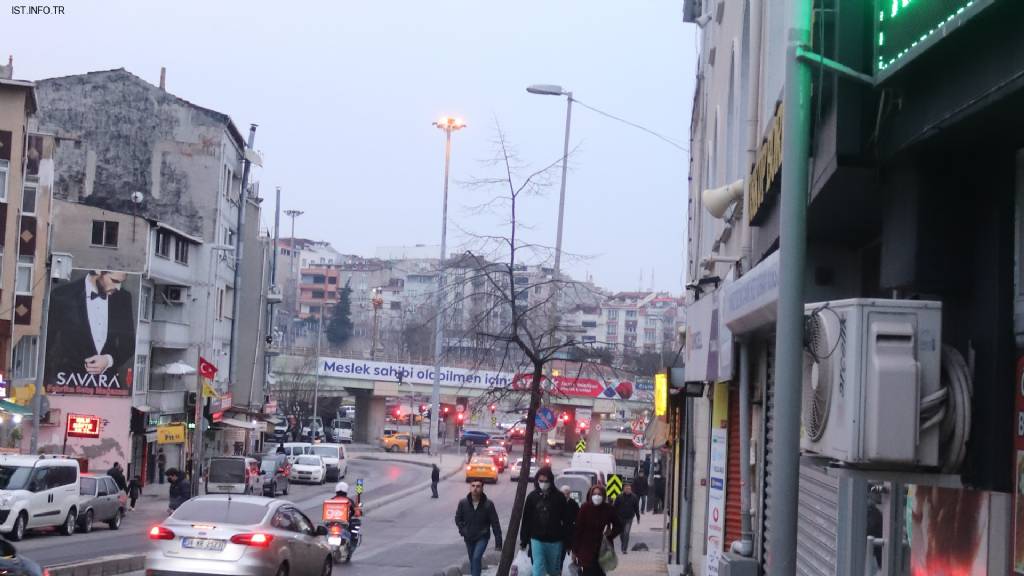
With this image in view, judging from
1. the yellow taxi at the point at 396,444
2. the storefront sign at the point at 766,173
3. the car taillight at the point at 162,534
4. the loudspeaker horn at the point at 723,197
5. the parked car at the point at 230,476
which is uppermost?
the loudspeaker horn at the point at 723,197

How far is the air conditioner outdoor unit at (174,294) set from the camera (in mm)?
57641

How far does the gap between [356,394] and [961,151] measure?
88141 millimetres

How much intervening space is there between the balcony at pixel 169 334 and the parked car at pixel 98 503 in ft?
67.9

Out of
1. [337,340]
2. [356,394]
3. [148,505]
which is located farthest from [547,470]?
[337,340]

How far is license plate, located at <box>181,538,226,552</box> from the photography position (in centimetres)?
1652

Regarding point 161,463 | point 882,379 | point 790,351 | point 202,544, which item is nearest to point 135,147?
point 161,463

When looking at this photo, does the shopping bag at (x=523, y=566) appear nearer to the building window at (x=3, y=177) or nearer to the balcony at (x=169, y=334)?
the building window at (x=3, y=177)

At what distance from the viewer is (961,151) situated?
6871mm

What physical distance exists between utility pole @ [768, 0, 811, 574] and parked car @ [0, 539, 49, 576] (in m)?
8.85

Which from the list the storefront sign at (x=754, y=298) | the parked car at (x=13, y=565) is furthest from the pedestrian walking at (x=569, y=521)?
the parked car at (x=13, y=565)

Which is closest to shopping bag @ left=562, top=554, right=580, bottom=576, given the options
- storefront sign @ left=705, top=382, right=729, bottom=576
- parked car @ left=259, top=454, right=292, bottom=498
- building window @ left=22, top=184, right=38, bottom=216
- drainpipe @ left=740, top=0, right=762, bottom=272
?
storefront sign @ left=705, top=382, right=729, bottom=576

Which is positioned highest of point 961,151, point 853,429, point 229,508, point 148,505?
point 961,151

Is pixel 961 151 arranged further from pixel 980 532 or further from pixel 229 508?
pixel 229 508

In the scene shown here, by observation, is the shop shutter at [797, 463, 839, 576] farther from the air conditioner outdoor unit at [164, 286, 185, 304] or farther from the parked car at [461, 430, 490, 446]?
the parked car at [461, 430, 490, 446]
